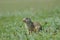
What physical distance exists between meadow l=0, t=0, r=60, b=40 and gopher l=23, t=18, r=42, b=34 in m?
0.05

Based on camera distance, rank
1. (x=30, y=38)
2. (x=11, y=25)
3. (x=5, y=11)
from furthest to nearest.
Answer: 1. (x=5, y=11)
2. (x=11, y=25)
3. (x=30, y=38)

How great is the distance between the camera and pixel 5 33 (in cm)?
227

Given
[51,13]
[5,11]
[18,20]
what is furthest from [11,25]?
[51,13]

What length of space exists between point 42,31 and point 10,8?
63cm

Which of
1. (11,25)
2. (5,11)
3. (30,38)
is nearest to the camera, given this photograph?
(30,38)

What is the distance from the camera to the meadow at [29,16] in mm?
2203

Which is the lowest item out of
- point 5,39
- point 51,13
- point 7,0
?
point 5,39

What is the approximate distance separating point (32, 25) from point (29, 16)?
21 centimetres

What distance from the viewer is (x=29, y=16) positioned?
2453 millimetres

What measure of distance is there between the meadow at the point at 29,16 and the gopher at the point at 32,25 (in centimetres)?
A: 5

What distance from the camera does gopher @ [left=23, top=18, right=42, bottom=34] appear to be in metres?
2.24

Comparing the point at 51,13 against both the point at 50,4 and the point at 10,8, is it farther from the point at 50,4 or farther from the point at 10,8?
the point at 10,8

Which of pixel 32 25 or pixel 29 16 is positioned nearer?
pixel 32 25

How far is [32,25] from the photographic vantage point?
2.28 m
